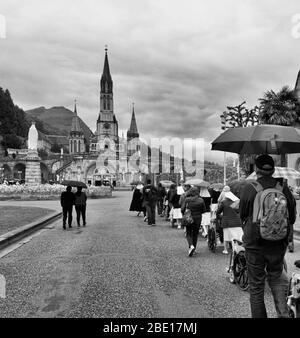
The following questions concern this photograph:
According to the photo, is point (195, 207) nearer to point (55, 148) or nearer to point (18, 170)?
point (18, 170)

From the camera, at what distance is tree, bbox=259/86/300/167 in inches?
1145

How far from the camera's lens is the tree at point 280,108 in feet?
95.5

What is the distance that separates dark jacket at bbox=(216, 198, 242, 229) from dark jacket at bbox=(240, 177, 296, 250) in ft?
14.1

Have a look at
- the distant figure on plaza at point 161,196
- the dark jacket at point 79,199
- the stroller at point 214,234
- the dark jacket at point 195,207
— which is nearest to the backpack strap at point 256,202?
the dark jacket at point 195,207

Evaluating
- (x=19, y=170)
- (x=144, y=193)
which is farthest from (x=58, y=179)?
(x=144, y=193)

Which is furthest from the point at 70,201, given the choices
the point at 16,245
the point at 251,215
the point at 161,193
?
the point at 251,215

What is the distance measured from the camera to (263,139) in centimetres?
562

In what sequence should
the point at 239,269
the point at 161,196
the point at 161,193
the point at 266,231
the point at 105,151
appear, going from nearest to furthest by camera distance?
the point at 266,231 < the point at 239,269 < the point at 161,193 < the point at 161,196 < the point at 105,151

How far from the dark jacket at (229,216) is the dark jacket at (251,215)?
4287mm

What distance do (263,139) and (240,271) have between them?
2280 mm

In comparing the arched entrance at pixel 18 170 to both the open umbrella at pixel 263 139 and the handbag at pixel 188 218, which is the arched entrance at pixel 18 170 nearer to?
the handbag at pixel 188 218

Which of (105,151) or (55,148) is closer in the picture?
(105,151)

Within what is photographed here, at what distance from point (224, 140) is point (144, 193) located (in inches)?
426
